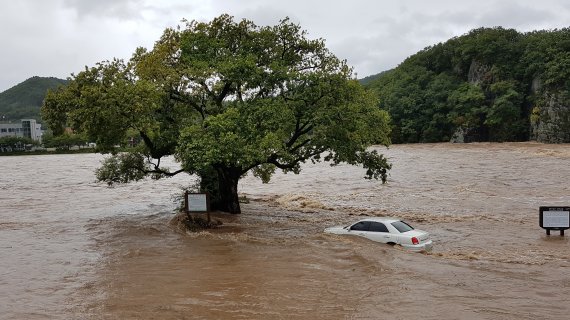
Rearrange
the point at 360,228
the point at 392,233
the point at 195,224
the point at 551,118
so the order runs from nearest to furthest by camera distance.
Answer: the point at 392,233, the point at 360,228, the point at 195,224, the point at 551,118

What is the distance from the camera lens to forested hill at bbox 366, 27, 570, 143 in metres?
88.3

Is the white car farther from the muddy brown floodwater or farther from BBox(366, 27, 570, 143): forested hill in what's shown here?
BBox(366, 27, 570, 143): forested hill

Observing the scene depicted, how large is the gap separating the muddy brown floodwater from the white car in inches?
16.0

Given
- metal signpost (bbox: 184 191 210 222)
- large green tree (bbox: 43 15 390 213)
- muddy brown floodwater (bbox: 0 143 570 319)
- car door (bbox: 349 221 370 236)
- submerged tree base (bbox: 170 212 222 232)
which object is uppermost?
large green tree (bbox: 43 15 390 213)

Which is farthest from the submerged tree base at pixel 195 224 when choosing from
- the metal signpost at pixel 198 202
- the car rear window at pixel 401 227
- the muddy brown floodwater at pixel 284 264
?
the car rear window at pixel 401 227

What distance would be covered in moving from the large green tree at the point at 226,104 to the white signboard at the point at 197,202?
1.25 meters

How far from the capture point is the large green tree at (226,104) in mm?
20141

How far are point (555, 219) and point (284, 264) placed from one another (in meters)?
12.1

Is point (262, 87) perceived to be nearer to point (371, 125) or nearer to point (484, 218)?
point (371, 125)

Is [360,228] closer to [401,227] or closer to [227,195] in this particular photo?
[401,227]

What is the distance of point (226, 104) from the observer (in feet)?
79.7

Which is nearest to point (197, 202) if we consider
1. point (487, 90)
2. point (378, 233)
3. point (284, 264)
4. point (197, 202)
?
point (197, 202)

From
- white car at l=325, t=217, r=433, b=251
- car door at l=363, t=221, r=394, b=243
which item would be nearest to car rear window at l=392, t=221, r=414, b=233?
white car at l=325, t=217, r=433, b=251

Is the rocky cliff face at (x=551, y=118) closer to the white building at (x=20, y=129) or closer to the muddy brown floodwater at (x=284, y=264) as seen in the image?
the muddy brown floodwater at (x=284, y=264)
